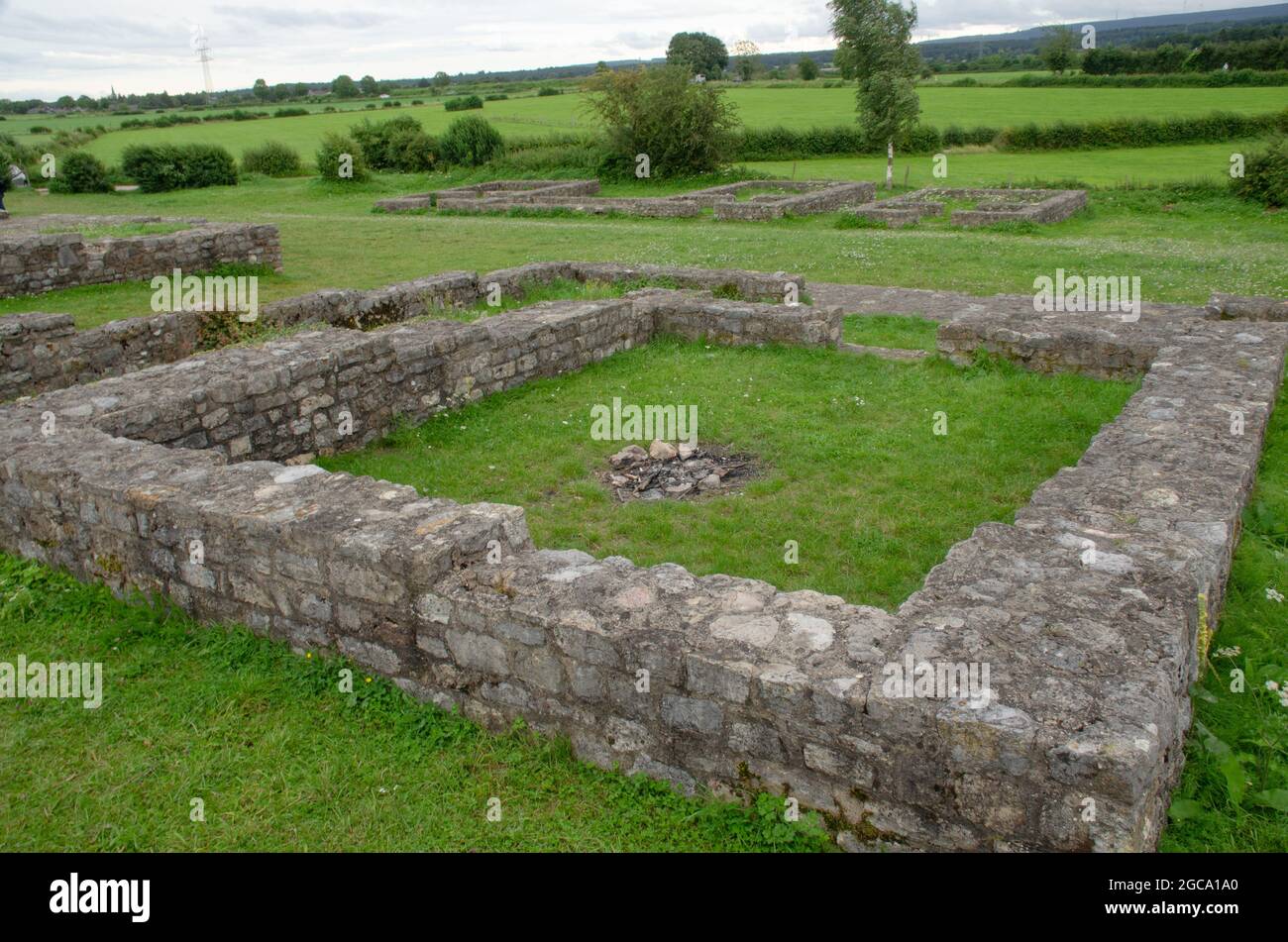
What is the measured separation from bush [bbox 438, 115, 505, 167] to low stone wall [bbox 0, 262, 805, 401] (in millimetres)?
23528

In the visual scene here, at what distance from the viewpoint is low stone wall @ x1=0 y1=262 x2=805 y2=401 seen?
34.4 feet

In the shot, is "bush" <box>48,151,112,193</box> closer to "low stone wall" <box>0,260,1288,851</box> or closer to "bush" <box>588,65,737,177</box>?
"bush" <box>588,65,737,177</box>

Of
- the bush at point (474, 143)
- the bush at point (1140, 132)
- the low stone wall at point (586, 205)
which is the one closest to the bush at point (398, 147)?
the bush at point (474, 143)

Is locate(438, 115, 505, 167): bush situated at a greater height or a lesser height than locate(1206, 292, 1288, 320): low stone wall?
greater

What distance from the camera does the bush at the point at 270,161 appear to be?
37.6 metres

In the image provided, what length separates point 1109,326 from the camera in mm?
9992

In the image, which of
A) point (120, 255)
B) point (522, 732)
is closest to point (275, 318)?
point (120, 255)

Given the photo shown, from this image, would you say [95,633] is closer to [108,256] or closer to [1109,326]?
[1109,326]

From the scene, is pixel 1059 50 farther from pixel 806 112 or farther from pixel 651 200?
pixel 651 200

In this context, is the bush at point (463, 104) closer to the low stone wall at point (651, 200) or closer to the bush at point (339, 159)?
the bush at point (339, 159)

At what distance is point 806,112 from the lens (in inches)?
1964

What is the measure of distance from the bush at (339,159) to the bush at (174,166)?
14.4 ft

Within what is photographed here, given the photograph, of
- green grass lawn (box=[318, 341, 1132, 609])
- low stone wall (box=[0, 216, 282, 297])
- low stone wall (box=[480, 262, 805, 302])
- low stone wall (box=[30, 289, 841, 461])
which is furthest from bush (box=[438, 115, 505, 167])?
green grass lawn (box=[318, 341, 1132, 609])
